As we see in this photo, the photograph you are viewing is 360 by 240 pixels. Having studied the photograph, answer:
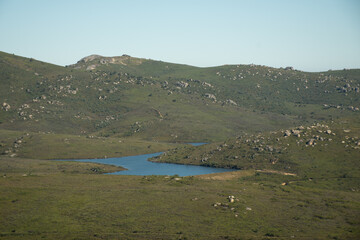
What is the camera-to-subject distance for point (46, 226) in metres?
88.3

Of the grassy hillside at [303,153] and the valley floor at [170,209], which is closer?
the valley floor at [170,209]

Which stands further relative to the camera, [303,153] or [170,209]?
[303,153]

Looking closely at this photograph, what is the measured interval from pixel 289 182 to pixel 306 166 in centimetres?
2217

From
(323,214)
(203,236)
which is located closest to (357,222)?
(323,214)

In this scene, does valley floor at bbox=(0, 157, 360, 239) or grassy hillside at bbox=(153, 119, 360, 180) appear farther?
grassy hillside at bbox=(153, 119, 360, 180)

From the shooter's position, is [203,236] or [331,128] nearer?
[203,236]

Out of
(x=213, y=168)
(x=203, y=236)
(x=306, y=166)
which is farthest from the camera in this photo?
(x=213, y=168)

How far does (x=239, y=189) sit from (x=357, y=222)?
122 ft

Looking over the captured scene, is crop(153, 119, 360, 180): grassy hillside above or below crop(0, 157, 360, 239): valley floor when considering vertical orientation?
above

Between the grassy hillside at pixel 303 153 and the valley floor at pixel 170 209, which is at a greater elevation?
the grassy hillside at pixel 303 153

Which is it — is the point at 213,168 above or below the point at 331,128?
below

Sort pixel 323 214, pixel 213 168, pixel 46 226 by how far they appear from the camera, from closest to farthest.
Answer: pixel 46 226
pixel 323 214
pixel 213 168

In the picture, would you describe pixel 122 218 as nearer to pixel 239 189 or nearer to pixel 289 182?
pixel 239 189

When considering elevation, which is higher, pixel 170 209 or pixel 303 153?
pixel 303 153
